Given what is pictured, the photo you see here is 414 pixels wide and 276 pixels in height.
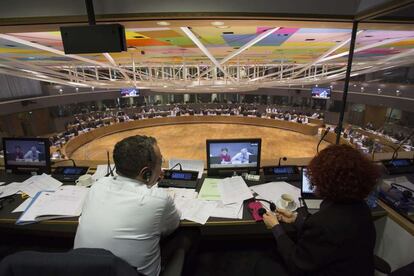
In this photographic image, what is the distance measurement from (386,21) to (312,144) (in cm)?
1012

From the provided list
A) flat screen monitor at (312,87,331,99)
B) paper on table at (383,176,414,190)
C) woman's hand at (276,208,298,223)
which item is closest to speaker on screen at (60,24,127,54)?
woman's hand at (276,208,298,223)

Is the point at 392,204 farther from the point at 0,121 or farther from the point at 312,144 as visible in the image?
the point at 0,121

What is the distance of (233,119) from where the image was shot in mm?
15508

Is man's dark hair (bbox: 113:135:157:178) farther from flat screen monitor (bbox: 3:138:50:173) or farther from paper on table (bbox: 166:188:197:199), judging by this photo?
flat screen monitor (bbox: 3:138:50:173)

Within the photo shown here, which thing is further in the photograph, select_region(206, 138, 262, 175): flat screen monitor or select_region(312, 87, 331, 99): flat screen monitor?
select_region(312, 87, 331, 99): flat screen monitor

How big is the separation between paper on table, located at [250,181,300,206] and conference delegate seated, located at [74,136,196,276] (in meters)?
0.97

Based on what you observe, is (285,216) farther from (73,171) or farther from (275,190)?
(73,171)

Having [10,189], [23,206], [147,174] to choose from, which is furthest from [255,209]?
[10,189]

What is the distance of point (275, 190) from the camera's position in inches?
84.7

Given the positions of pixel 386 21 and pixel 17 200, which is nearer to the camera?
pixel 386 21

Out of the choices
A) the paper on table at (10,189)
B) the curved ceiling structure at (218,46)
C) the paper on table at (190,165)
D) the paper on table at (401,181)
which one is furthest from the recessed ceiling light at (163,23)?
the paper on table at (401,181)

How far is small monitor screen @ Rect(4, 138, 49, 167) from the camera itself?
2510 millimetres

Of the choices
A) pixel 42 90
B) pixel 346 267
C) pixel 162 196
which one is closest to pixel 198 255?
pixel 162 196

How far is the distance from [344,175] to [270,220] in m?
0.63
